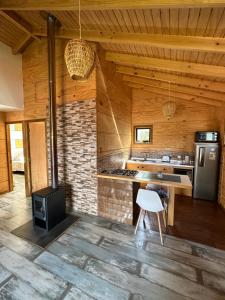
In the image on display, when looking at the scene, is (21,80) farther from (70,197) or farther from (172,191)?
(172,191)

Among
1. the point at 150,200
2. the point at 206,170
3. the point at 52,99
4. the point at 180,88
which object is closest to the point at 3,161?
the point at 52,99

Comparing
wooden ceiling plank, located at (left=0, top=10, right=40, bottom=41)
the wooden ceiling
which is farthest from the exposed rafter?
wooden ceiling plank, located at (left=0, top=10, right=40, bottom=41)

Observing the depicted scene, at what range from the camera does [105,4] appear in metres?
1.75

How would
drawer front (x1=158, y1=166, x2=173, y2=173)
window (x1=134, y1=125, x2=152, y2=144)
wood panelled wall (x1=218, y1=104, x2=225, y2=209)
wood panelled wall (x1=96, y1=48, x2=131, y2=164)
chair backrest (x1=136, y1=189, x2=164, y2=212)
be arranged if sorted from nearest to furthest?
chair backrest (x1=136, y1=189, x2=164, y2=212)
wood panelled wall (x1=96, y1=48, x2=131, y2=164)
wood panelled wall (x1=218, y1=104, x2=225, y2=209)
drawer front (x1=158, y1=166, x2=173, y2=173)
window (x1=134, y1=125, x2=152, y2=144)

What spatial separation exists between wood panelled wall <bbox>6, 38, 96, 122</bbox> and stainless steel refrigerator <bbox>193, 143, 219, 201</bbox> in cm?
298

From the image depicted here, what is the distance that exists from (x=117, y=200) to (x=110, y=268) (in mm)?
1217

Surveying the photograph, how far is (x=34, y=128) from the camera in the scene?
4.15 m

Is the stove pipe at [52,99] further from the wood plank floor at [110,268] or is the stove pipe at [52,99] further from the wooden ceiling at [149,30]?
the wood plank floor at [110,268]

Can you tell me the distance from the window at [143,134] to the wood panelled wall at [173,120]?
0.43ft

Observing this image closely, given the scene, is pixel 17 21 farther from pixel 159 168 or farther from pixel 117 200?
pixel 159 168

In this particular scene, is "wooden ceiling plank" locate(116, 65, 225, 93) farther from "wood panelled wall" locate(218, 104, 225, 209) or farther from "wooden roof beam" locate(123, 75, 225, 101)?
"wood panelled wall" locate(218, 104, 225, 209)

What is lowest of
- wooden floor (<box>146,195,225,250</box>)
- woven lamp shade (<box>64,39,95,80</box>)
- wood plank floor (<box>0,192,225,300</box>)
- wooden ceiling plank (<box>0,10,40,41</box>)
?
wood plank floor (<box>0,192,225,300</box>)

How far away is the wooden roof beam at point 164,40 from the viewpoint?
1961 mm

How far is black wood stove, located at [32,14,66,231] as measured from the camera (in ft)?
9.31
